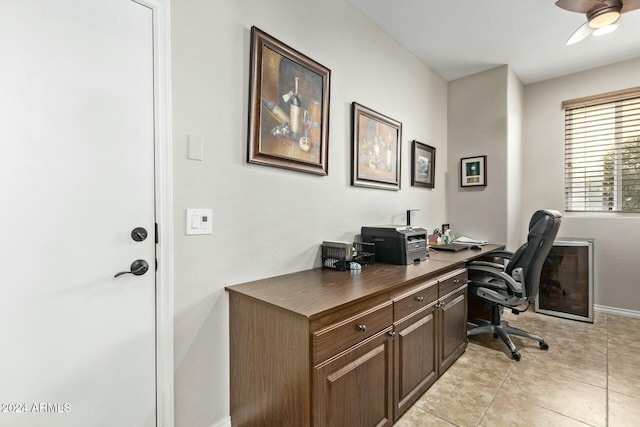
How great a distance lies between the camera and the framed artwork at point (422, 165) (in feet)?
10.4

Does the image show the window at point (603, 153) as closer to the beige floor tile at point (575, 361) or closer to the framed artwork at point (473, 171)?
the framed artwork at point (473, 171)

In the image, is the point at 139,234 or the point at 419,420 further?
the point at 419,420

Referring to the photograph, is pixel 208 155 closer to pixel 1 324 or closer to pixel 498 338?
pixel 1 324

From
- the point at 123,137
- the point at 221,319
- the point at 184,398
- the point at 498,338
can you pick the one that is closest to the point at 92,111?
the point at 123,137

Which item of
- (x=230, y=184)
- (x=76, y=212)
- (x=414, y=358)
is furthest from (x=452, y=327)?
(x=76, y=212)

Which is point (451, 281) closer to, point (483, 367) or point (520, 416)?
point (483, 367)

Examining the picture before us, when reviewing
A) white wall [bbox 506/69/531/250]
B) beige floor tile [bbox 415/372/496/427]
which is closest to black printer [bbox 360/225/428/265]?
beige floor tile [bbox 415/372/496/427]

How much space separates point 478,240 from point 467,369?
67.8 inches

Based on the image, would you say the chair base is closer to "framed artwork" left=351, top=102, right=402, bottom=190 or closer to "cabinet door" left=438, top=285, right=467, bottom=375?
"cabinet door" left=438, top=285, right=467, bottom=375

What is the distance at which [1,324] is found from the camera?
1016 mm

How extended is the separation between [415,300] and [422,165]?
193 cm

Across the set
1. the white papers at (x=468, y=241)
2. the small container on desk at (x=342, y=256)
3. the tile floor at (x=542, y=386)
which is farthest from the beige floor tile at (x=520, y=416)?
the white papers at (x=468, y=241)

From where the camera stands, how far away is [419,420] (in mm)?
1703

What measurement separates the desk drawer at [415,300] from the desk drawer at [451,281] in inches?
3.2
